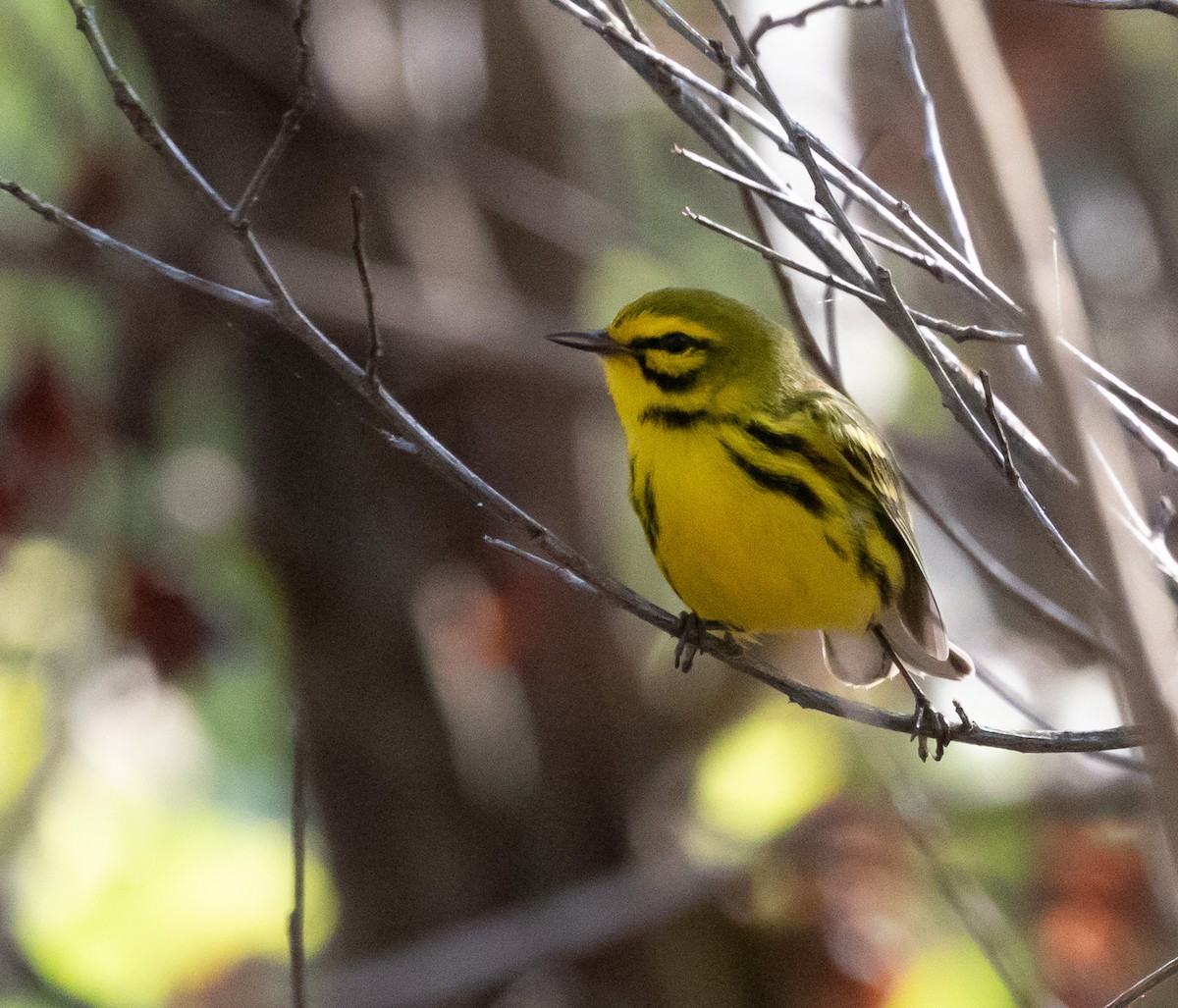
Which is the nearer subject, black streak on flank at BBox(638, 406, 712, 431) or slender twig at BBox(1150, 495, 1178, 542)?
slender twig at BBox(1150, 495, 1178, 542)

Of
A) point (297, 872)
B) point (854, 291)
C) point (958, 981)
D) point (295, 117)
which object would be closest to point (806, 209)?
point (854, 291)

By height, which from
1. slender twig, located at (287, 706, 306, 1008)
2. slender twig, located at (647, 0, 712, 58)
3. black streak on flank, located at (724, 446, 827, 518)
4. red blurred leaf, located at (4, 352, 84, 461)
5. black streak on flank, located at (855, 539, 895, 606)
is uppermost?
red blurred leaf, located at (4, 352, 84, 461)

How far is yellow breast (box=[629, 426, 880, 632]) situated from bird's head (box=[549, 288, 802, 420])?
0.14m

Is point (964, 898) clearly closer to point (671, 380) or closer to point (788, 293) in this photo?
point (671, 380)

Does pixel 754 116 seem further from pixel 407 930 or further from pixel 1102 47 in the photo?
pixel 1102 47

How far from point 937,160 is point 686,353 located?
86 cm

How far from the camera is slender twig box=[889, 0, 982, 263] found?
2475 millimetres

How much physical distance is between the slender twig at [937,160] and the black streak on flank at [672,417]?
725mm

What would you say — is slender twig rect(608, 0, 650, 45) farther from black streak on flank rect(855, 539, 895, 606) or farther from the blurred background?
the blurred background

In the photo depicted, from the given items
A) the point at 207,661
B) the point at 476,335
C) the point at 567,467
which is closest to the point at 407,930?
the point at 207,661

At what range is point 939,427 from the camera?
6816 mm

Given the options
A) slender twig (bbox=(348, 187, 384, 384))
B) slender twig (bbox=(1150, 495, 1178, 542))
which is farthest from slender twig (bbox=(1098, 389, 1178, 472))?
slender twig (bbox=(348, 187, 384, 384))

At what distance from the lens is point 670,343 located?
10.8 feet

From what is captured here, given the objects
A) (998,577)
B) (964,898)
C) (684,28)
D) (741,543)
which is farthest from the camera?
(964,898)
